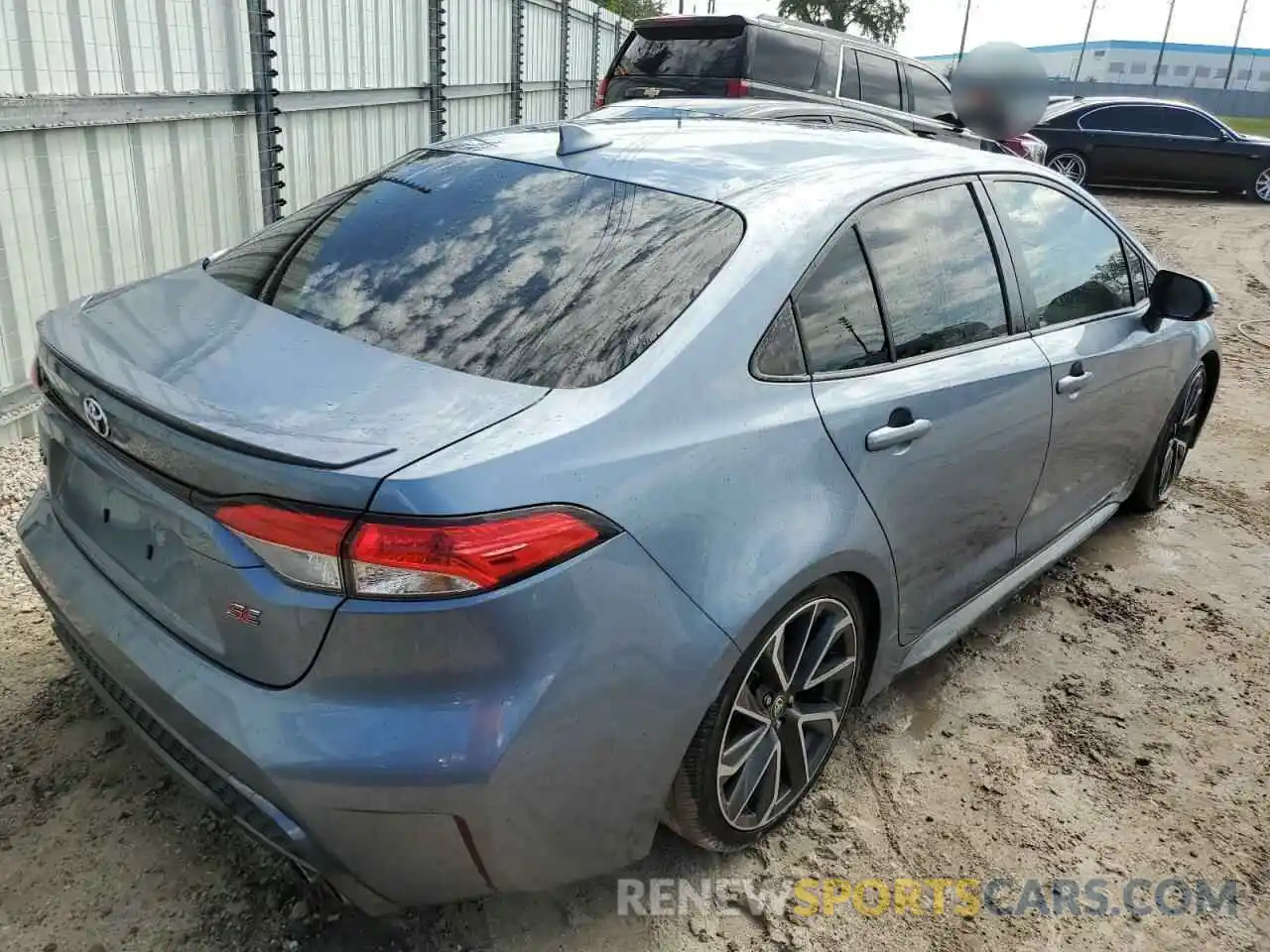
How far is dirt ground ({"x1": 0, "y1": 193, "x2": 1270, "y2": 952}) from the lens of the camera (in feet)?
7.18

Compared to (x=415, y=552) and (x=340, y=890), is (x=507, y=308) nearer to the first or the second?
(x=415, y=552)

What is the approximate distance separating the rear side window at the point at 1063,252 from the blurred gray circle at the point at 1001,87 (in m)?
3.08

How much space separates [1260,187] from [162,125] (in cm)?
1765

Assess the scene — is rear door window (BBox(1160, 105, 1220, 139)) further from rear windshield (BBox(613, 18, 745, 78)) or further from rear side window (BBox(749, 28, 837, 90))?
rear windshield (BBox(613, 18, 745, 78))

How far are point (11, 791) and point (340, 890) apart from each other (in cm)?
114

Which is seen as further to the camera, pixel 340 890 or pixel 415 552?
pixel 340 890

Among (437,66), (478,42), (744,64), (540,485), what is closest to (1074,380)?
(540,485)

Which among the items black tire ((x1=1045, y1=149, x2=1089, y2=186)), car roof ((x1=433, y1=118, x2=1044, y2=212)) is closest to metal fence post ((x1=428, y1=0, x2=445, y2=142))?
car roof ((x1=433, y1=118, x2=1044, y2=212))

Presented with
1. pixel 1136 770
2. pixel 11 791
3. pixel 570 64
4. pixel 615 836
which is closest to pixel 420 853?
pixel 615 836

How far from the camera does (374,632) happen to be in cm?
168

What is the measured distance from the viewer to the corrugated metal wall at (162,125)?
4.09m

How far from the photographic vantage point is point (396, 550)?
1653mm

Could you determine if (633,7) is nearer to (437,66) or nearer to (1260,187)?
(1260,187)

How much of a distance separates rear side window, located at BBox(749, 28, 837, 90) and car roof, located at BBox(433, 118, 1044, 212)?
22.6 feet
